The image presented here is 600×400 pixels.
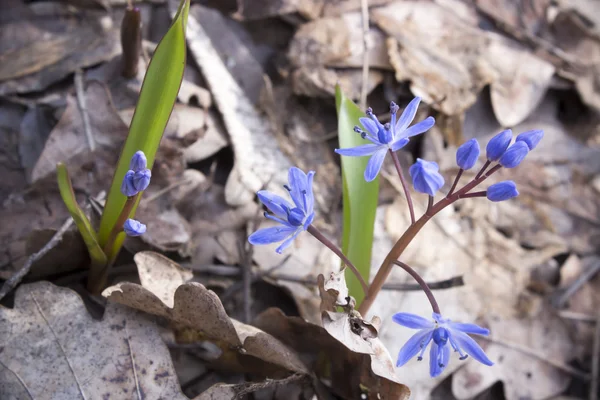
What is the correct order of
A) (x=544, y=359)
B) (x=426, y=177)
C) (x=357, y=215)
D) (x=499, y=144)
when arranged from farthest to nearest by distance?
(x=544, y=359) < (x=357, y=215) < (x=499, y=144) < (x=426, y=177)

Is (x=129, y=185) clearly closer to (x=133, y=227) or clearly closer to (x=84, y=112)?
(x=133, y=227)

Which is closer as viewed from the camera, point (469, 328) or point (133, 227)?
point (469, 328)

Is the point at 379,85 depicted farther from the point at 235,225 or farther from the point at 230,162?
the point at 235,225

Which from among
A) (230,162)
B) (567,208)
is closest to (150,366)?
(230,162)

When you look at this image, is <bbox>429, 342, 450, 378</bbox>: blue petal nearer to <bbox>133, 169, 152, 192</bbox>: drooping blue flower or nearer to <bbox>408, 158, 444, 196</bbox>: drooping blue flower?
<bbox>408, 158, 444, 196</bbox>: drooping blue flower

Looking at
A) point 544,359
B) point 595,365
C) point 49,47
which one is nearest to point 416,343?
point 544,359

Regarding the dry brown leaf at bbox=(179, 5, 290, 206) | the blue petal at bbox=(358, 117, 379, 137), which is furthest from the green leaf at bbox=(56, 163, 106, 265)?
the blue petal at bbox=(358, 117, 379, 137)
